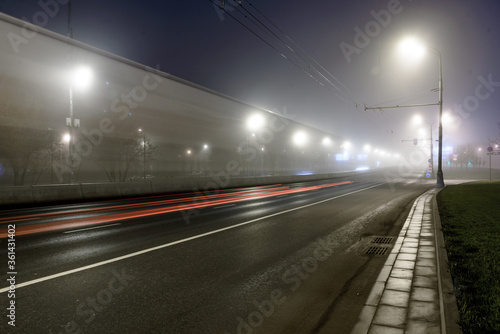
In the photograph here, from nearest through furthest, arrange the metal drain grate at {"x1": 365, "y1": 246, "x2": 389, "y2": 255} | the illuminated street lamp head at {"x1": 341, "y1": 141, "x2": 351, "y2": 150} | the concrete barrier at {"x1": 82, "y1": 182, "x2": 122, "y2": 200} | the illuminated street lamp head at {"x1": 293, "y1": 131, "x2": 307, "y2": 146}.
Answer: the metal drain grate at {"x1": 365, "y1": 246, "x2": 389, "y2": 255} < the concrete barrier at {"x1": 82, "y1": 182, "x2": 122, "y2": 200} < the illuminated street lamp head at {"x1": 293, "y1": 131, "x2": 307, "y2": 146} < the illuminated street lamp head at {"x1": 341, "y1": 141, "x2": 351, "y2": 150}

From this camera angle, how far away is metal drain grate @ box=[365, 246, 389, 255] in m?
5.93

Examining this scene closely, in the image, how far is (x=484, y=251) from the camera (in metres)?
5.33

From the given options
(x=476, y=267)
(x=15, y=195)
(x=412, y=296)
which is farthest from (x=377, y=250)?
(x=15, y=195)

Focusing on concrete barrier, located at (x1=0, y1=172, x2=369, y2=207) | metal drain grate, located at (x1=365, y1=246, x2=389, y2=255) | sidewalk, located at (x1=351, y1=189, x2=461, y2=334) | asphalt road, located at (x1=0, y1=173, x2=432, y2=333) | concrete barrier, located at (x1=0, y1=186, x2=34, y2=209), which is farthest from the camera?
concrete barrier, located at (x1=0, y1=172, x2=369, y2=207)

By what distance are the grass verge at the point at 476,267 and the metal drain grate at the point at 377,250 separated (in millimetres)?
1126

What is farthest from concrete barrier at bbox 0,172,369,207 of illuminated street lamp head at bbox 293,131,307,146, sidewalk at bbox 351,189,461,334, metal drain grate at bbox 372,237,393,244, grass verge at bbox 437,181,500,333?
illuminated street lamp head at bbox 293,131,307,146

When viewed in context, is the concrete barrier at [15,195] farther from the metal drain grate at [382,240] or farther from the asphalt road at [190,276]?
the metal drain grate at [382,240]

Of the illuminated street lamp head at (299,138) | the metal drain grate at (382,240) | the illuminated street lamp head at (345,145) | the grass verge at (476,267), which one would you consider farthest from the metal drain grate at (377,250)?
the illuminated street lamp head at (345,145)

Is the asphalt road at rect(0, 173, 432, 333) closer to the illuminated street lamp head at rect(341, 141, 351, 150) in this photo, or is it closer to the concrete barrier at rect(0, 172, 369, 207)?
the concrete barrier at rect(0, 172, 369, 207)

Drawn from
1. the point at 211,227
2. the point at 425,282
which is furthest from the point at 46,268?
the point at 425,282

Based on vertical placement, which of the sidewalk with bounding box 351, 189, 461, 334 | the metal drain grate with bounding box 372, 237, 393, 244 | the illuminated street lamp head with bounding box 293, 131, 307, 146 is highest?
the illuminated street lamp head with bounding box 293, 131, 307, 146

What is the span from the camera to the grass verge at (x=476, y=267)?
121 inches

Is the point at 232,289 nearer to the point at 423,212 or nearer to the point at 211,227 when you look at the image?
the point at 211,227

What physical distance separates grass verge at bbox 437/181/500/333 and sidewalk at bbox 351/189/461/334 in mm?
138
